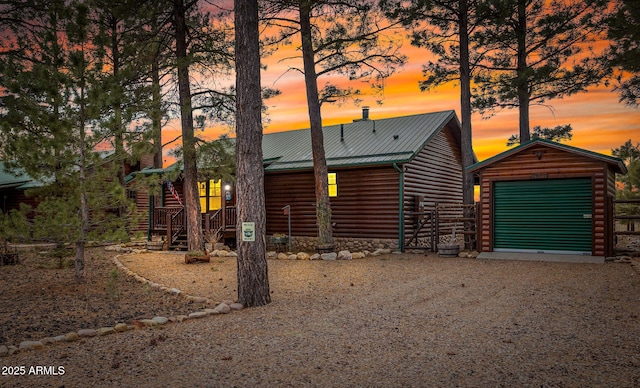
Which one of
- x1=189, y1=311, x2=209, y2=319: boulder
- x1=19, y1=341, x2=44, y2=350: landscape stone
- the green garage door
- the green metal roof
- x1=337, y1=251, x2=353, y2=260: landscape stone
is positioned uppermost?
the green metal roof

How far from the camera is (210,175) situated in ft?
53.9

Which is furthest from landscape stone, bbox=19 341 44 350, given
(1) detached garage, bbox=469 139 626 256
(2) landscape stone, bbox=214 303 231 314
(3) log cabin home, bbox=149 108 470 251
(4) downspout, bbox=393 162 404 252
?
(1) detached garage, bbox=469 139 626 256

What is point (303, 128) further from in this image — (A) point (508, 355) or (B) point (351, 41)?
(A) point (508, 355)

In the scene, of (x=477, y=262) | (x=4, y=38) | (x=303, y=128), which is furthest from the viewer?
(x=303, y=128)

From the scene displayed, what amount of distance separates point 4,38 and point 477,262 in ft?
46.6

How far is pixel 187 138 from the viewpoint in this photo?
1515cm

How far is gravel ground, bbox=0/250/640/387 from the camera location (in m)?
4.18

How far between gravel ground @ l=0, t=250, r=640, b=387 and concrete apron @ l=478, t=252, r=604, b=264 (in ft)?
10.7

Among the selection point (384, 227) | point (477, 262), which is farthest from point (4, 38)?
point (477, 262)

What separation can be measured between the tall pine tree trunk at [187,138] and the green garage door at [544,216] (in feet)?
33.2

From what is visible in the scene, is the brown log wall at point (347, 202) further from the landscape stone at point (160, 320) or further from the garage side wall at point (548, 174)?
the landscape stone at point (160, 320)

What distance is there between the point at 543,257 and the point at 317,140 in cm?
815

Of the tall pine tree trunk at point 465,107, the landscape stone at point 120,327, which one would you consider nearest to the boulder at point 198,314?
the landscape stone at point 120,327

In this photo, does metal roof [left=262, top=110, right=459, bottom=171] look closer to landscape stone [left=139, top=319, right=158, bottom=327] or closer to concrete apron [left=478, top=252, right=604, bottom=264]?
concrete apron [left=478, top=252, right=604, bottom=264]
